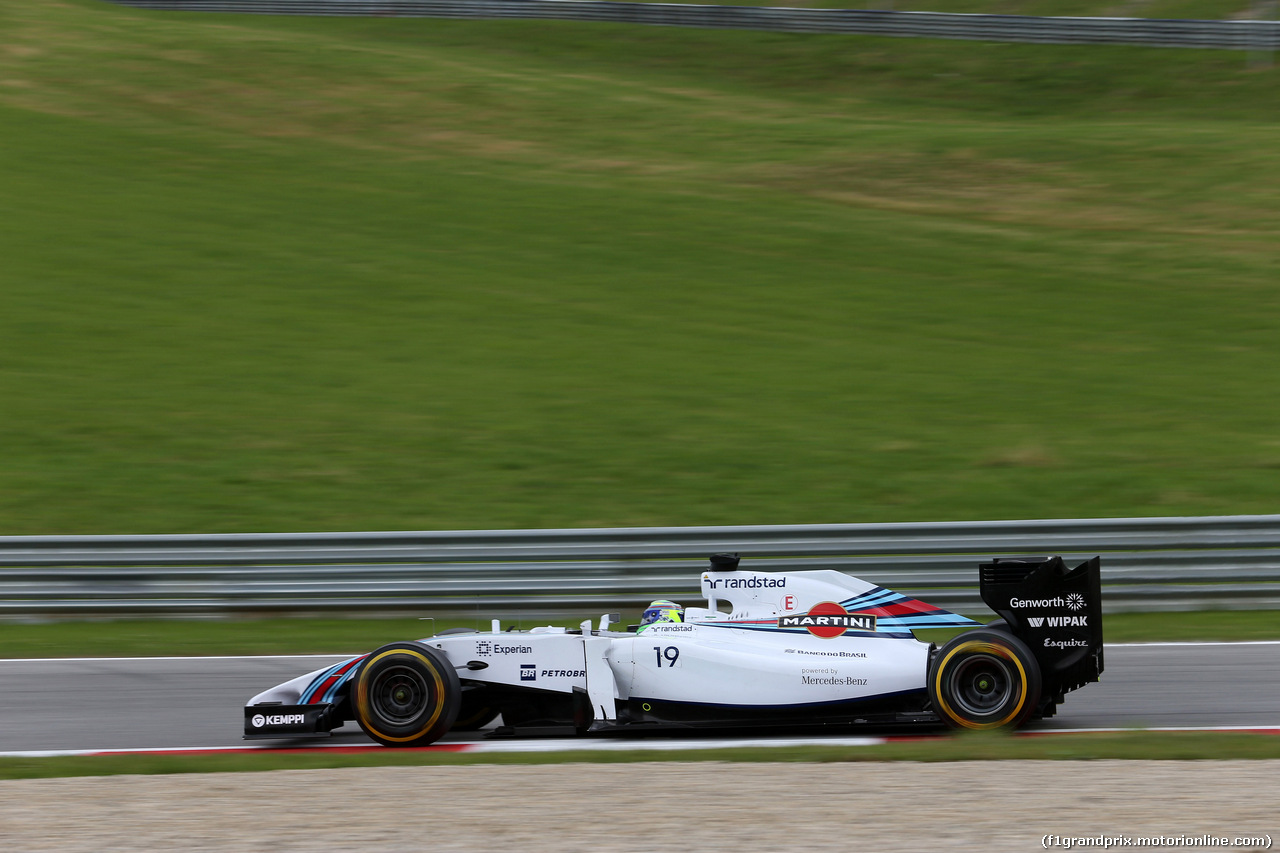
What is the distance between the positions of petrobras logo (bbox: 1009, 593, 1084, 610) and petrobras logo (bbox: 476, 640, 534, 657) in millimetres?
2357

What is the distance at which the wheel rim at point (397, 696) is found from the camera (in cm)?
672

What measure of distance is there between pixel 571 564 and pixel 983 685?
14.3 feet

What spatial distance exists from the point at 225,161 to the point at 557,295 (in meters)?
8.64

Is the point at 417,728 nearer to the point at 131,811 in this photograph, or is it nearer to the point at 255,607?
the point at 131,811

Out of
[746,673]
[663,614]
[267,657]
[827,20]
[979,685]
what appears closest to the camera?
[979,685]

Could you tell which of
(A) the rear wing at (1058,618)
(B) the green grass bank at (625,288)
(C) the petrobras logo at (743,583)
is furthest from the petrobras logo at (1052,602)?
(B) the green grass bank at (625,288)

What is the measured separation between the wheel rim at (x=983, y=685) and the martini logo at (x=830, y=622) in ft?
1.77

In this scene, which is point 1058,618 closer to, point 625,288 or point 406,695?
point 406,695

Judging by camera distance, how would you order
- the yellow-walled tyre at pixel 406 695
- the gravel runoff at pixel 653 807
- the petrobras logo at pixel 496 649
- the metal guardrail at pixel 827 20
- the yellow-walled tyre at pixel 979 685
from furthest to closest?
1. the metal guardrail at pixel 827 20
2. the petrobras logo at pixel 496 649
3. the yellow-walled tyre at pixel 406 695
4. the yellow-walled tyre at pixel 979 685
5. the gravel runoff at pixel 653 807

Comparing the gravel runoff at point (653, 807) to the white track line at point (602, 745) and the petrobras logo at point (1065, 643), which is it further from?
the petrobras logo at point (1065, 643)

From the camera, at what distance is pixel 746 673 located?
21.7 feet

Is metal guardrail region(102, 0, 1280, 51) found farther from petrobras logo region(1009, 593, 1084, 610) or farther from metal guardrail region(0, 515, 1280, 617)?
petrobras logo region(1009, 593, 1084, 610)

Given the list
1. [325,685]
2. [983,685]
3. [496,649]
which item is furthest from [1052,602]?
[325,685]

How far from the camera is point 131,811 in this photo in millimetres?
5430
